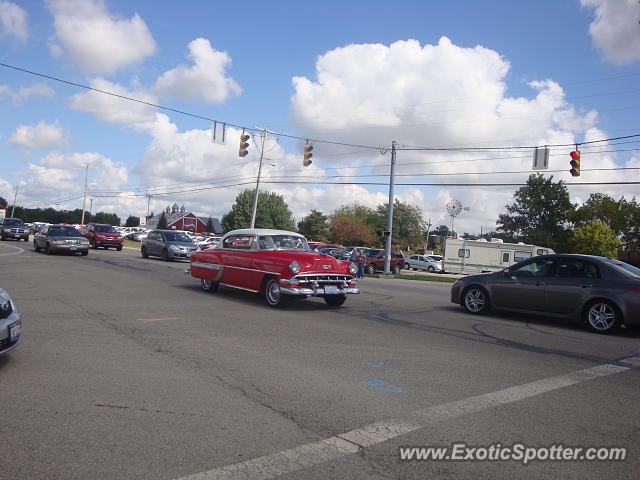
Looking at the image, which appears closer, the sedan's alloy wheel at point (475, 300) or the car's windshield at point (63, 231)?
the sedan's alloy wheel at point (475, 300)

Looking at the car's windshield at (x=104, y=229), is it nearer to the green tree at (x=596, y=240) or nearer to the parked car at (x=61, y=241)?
the parked car at (x=61, y=241)

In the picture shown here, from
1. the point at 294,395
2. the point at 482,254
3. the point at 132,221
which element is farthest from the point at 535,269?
the point at 132,221

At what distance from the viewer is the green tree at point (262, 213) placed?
83.9 metres

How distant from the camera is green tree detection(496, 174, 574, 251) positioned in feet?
255

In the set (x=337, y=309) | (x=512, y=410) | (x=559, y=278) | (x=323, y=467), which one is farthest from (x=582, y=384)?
(x=337, y=309)

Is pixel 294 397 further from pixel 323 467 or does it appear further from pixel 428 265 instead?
pixel 428 265

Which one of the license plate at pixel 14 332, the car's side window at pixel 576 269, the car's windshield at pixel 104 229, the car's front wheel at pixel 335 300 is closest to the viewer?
the license plate at pixel 14 332

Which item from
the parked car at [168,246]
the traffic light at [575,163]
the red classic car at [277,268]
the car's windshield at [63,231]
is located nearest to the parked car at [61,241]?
the car's windshield at [63,231]

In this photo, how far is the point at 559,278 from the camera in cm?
1019

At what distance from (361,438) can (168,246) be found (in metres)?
24.1

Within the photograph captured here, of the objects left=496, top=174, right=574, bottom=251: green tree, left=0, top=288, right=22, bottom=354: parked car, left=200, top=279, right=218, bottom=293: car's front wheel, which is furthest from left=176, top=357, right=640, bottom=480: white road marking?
left=496, top=174, right=574, bottom=251: green tree

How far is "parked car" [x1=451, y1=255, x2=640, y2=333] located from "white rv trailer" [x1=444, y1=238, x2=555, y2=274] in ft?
103

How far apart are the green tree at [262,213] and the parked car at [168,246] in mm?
54616

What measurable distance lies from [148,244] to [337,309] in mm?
19399
